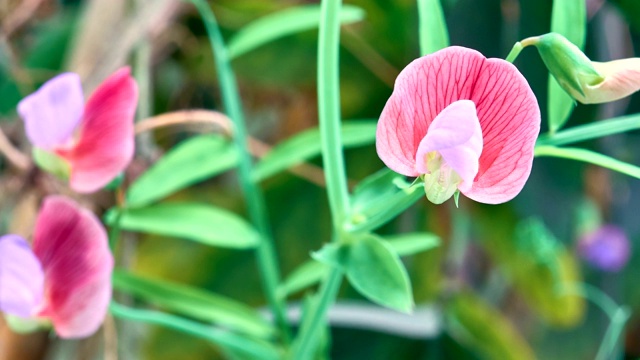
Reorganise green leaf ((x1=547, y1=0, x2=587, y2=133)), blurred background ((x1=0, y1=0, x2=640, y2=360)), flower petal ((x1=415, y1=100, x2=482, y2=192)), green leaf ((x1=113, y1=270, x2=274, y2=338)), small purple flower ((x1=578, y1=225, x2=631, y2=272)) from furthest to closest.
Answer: small purple flower ((x1=578, y1=225, x2=631, y2=272)), blurred background ((x1=0, y1=0, x2=640, y2=360)), green leaf ((x1=113, y1=270, x2=274, y2=338)), green leaf ((x1=547, y1=0, x2=587, y2=133)), flower petal ((x1=415, y1=100, x2=482, y2=192))

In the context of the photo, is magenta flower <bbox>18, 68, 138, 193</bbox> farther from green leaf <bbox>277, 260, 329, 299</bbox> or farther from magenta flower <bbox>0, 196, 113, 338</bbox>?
green leaf <bbox>277, 260, 329, 299</bbox>

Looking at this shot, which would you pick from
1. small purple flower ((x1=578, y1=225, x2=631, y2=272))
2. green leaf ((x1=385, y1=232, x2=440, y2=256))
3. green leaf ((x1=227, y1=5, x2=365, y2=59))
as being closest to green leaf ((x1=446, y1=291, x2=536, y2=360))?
small purple flower ((x1=578, y1=225, x2=631, y2=272))

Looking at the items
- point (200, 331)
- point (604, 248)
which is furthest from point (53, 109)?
point (604, 248)

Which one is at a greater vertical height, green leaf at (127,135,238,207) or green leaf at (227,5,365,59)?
green leaf at (227,5,365,59)

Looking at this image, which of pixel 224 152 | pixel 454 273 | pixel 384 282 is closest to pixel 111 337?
pixel 224 152

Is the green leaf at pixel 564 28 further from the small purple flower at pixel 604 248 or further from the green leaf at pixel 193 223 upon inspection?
the small purple flower at pixel 604 248

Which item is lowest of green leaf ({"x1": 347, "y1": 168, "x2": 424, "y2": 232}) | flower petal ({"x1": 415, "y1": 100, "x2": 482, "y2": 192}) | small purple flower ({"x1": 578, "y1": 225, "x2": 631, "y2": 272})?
small purple flower ({"x1": 578, "y1": 225, "x2": 631, "y2": 272})

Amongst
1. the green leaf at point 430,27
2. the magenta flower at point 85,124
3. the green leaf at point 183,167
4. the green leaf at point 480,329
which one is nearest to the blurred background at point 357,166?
the green leaf at point 480,329
